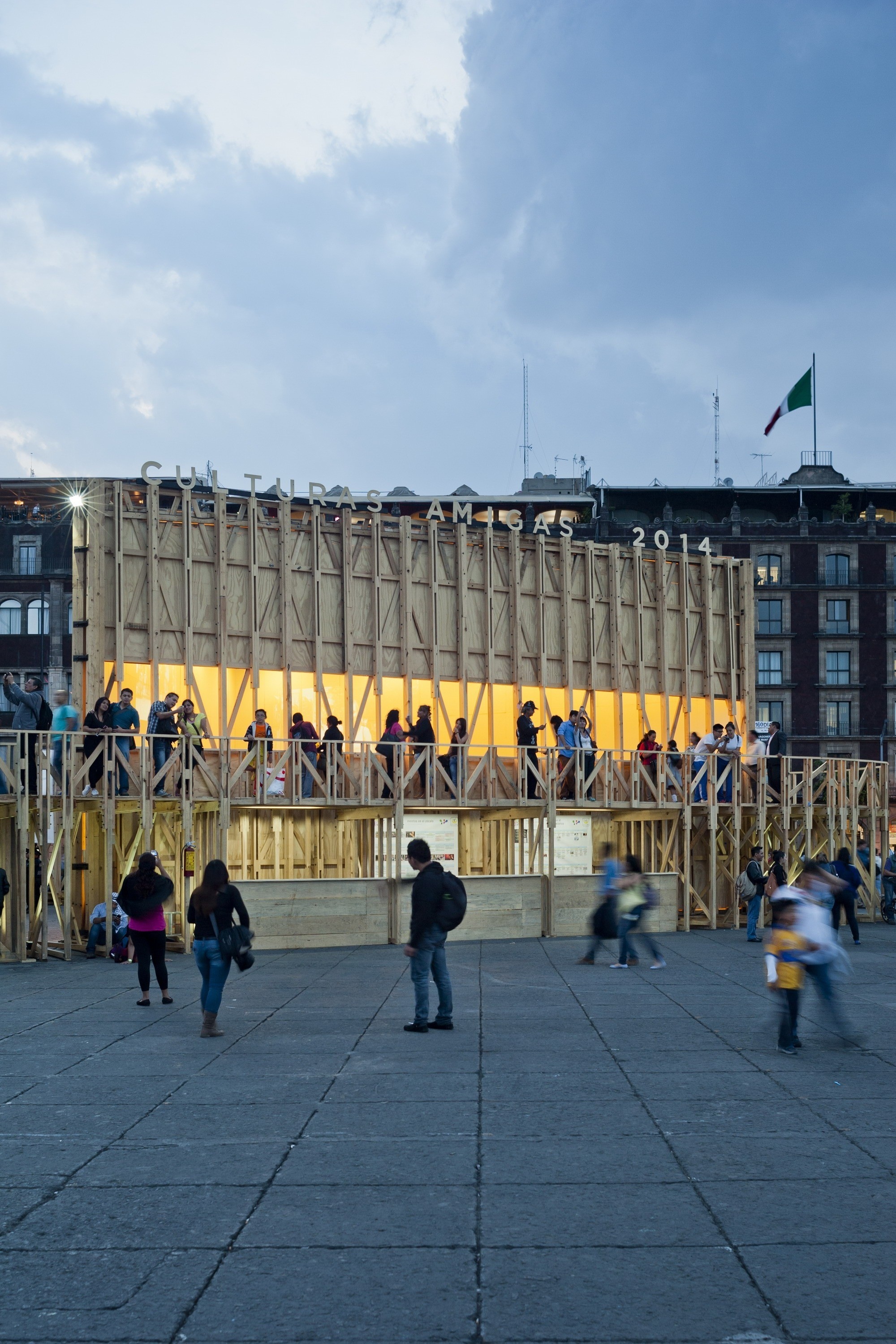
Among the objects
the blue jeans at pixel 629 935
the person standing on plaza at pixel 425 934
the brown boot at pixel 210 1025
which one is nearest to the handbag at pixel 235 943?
the brown boot at pixel 210 1025

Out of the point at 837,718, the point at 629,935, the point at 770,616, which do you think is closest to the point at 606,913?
the point at 629,935

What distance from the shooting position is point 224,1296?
19.5 feet

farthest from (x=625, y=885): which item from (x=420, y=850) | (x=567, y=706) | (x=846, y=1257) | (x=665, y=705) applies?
(x=665, y=705)

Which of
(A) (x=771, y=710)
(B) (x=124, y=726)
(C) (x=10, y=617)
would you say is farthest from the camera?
(C) (x=10, y=617)

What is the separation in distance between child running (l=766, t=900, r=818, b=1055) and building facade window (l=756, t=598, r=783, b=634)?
5845 cm

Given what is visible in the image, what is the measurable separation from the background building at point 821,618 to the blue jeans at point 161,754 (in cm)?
4637

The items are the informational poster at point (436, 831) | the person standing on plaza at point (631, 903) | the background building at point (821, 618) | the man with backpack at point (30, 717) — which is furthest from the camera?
the background building at point (821, 618)

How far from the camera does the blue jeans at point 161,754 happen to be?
2333cm

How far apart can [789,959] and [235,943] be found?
5.20 m

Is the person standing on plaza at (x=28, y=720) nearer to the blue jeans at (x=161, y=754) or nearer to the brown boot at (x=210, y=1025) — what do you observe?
the blue jeans at (x=161, y=754)

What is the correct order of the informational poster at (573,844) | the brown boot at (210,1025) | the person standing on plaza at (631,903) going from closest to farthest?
the brown boot at (210,1025)
the person standing on plaza at (631,903)
the informational poster at (573,844)

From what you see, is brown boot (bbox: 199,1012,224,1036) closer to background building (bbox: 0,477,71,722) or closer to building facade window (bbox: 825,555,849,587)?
background building (bbox: 0,477,71,722)

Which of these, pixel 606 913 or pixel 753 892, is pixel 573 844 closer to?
pixel 753 892

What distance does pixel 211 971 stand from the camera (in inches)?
512
